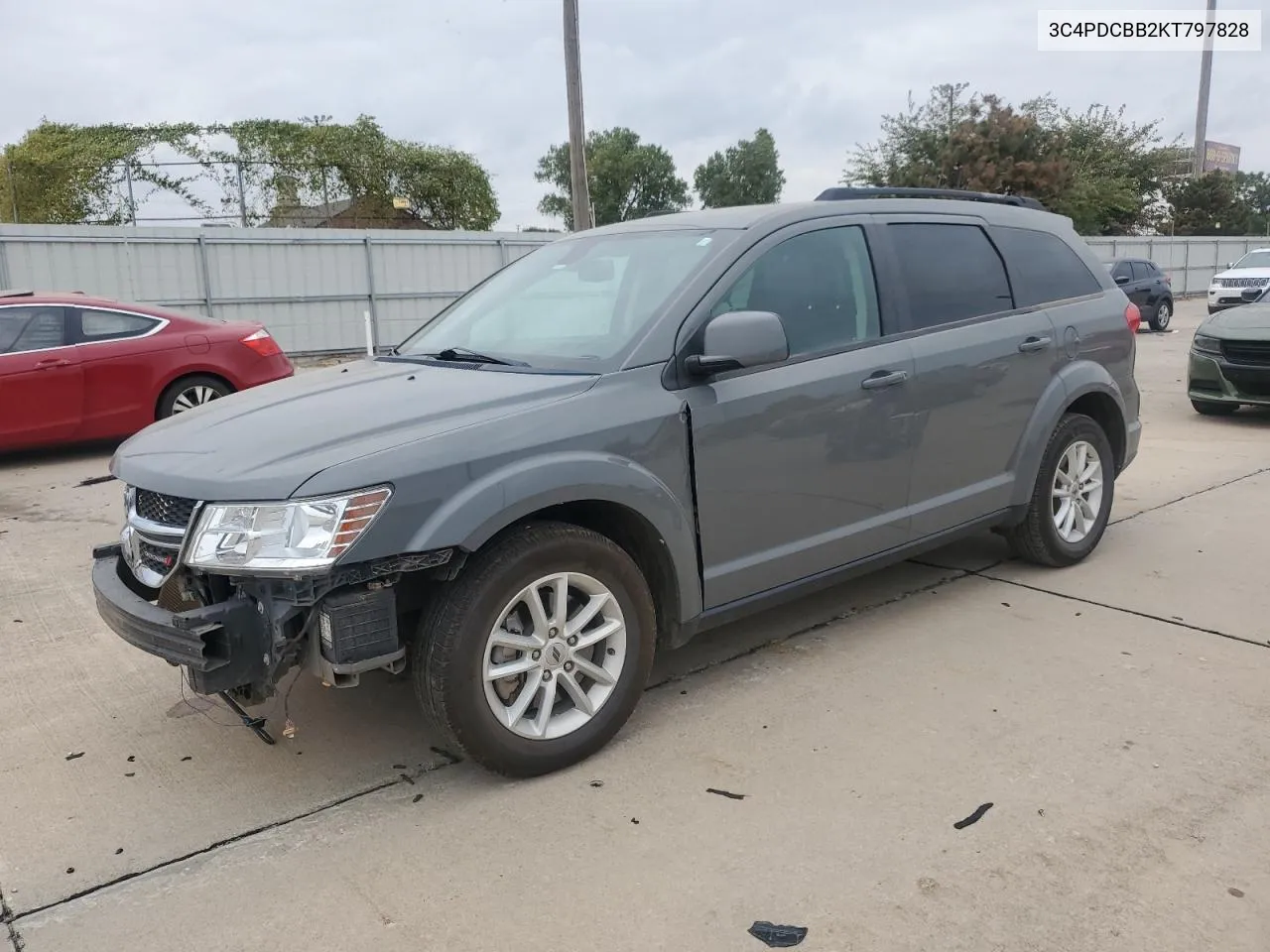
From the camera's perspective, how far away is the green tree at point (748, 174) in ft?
262

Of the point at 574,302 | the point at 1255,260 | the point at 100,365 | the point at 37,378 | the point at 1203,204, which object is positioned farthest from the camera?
the point at 1203,204

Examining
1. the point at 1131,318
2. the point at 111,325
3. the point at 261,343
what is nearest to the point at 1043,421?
the point at 1131,318

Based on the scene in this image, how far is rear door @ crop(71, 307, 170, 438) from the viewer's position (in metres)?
8.65

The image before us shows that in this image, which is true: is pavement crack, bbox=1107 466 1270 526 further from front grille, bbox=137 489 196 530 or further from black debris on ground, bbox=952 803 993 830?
front grille, bbox=137 489 196 530

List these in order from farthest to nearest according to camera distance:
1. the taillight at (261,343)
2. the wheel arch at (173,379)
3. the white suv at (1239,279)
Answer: the white suv at (1239,279), the taillight at (261,343), the wheel arch at (173,379)

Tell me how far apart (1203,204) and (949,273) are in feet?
156

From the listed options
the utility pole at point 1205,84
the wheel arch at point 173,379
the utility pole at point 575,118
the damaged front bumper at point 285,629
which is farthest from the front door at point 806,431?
the utility pole at point 1205,84

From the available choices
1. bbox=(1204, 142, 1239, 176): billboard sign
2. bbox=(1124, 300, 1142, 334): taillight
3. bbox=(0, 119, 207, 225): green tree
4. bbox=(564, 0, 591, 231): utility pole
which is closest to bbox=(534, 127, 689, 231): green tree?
bbox=(1204, 142, 1239, 176): billboard sign

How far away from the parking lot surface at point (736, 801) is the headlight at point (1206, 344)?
18.3 ft

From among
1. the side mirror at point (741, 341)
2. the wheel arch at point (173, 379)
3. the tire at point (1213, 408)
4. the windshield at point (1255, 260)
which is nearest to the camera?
the side mirror at point (741, 341)

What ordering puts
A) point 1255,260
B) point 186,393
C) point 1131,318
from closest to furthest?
point 1131,318 < point 186,393 < point 1255,260

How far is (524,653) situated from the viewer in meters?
3.18

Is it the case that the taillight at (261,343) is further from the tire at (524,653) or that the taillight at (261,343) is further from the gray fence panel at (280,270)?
the gray fence panel at (280,270)

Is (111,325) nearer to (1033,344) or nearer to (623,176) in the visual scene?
(1033,344)
